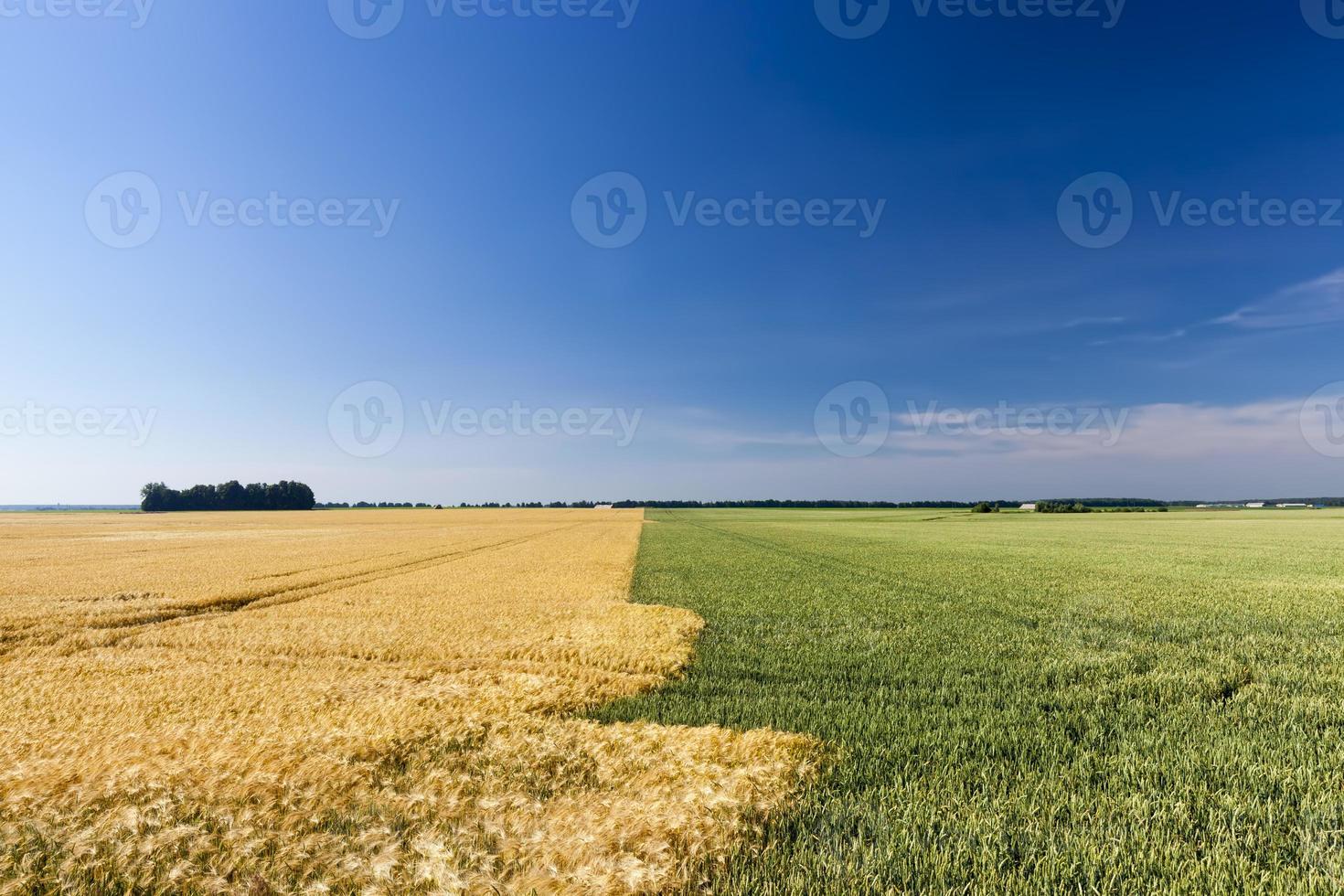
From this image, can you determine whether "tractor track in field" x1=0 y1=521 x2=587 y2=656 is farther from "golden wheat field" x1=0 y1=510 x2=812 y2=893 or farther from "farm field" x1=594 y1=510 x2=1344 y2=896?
"farm field" x1=594 y1=510 x2=1344 y2=896

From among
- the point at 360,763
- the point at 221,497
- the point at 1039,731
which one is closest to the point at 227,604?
the point at 360,763

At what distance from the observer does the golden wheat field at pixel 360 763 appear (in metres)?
3.99

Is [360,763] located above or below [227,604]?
above

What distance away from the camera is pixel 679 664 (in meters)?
8.97

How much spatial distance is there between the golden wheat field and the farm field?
2.33ft

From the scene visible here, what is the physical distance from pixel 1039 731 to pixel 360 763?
6.69m

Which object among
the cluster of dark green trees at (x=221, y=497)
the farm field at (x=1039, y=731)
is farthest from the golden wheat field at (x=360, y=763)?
the cluster of dark green trees at (x=221, y=497)

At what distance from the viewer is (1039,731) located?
238 inches

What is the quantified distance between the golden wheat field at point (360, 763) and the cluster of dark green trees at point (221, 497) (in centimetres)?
16094

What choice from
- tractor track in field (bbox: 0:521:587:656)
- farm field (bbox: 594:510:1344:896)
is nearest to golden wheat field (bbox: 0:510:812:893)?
tractor track in field (bbox: 0:521:587:656)

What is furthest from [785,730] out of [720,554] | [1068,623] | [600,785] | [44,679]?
[720,554]

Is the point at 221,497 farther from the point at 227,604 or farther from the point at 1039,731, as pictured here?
the point at 1039,731

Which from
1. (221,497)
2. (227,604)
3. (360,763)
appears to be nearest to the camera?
(360,763)

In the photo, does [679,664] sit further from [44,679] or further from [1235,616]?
[1235,616]
